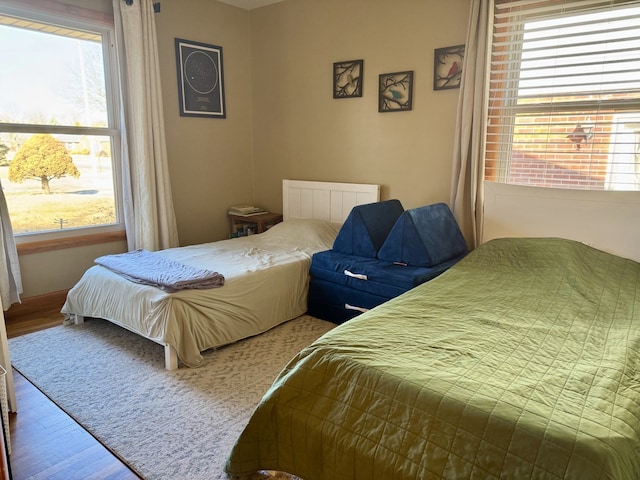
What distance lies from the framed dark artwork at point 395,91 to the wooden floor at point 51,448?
295 centimetres

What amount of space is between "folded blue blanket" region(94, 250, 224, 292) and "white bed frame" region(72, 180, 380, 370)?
58.8 inches

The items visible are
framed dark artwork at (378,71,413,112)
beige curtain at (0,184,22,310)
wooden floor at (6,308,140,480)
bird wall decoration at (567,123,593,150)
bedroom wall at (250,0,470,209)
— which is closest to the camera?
→ wooden floor at (6,308,140,480)

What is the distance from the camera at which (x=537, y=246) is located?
2625mm

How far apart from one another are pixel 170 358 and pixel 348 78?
8.60ft

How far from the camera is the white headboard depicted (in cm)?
377

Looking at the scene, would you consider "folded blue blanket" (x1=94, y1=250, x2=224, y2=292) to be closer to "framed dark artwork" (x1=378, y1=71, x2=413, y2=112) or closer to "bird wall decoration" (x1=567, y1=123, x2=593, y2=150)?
"framed dark artwork" (x1=378, y1=71, x2=413, y2=112)

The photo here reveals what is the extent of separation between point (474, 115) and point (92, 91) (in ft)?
9.54

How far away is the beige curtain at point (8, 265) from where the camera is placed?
9.82 ft

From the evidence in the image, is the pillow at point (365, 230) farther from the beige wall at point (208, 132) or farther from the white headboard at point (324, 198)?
the beige wall at point (208, 132)

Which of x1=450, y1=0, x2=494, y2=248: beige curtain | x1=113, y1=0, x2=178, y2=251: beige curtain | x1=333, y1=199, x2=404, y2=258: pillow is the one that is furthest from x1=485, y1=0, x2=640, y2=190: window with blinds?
x1=113, y1=0, x2=178, y2=251: beige curtain

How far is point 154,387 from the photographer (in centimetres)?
231

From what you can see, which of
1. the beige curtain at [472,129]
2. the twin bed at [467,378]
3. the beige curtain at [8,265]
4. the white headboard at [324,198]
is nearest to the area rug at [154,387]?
the twin bed at [467,378]

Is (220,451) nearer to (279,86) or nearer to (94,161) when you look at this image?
(94,161)

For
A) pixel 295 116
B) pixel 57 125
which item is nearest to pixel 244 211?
pixel 295 116
